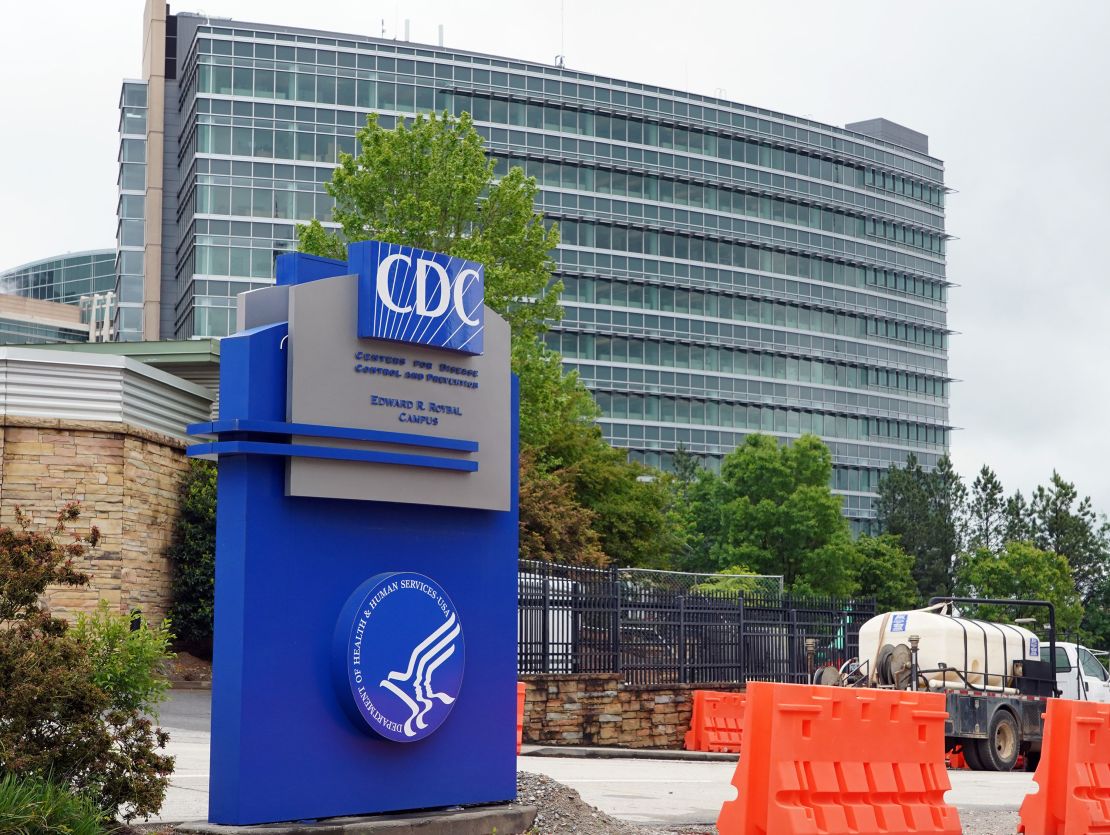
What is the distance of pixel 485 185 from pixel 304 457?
86.6 feet

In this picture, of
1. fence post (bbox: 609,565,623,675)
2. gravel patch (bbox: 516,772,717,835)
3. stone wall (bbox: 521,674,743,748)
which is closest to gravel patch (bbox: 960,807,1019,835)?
gravel patch (bbox: 516,772,717,835)

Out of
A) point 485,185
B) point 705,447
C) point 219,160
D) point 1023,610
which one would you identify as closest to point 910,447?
point 705,447

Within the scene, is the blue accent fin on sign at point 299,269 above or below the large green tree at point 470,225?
below

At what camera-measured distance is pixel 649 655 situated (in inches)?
985

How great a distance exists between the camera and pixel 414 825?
358 inches

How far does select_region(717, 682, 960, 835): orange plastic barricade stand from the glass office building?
247 feet

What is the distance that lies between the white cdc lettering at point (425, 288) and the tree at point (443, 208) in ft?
71.8

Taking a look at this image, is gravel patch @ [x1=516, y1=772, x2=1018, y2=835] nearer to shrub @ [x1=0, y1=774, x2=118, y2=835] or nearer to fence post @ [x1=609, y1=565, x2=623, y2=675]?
shrub @ [x1=0, y1=774, x2=118, y2=835]

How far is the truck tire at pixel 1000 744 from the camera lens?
74.0 ft

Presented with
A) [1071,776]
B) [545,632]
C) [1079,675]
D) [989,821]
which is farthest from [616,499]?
[1071,776]

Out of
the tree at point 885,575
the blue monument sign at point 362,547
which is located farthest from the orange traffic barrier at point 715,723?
the tree at point 885,575

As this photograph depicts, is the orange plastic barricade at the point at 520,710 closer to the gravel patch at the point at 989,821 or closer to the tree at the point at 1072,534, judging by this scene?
the gravel patch at the point at 989,821

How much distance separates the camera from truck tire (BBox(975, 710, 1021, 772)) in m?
22.5

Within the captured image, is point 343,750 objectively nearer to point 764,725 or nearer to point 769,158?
point 764,725
